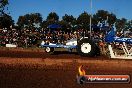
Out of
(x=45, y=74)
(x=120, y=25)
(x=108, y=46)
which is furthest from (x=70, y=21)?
(x=45, y=74)

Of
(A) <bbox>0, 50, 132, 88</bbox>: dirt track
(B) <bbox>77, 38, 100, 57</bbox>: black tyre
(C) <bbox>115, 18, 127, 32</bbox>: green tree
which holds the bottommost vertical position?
(A) <bbox>0, 50, 132, 88</bbox>: dirt track

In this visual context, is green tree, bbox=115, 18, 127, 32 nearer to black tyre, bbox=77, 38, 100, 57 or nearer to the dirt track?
black tyre, bbox=77, 38, 100, 57

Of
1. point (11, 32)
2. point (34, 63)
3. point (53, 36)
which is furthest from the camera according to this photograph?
point (11, 32)

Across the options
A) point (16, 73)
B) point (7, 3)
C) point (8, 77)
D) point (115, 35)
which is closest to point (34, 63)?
point (16, 73)

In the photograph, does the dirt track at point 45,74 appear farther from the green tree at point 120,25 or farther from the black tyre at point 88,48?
the green tree at point 120,25

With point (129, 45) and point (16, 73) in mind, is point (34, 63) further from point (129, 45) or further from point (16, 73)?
point (129, 45)

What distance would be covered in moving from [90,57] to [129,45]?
2.15 m

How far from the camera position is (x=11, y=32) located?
2762cm

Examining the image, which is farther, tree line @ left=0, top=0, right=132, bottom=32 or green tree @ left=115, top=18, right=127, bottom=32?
tree line @ left=0, top=0, right=132, bottom=32

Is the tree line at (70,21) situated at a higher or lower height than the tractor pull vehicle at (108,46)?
higher

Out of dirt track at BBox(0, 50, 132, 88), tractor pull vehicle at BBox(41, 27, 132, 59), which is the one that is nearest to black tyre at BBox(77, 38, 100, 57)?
tractor pull vehicle at BBox(41, 27, 132, 59)

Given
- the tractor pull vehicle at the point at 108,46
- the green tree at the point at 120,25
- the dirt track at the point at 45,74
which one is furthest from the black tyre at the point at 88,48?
the green tree at the point at 120,25

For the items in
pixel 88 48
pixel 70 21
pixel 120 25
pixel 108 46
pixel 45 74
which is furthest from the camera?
pixel 70 21

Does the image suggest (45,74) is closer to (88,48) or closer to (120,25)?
(88,48)
